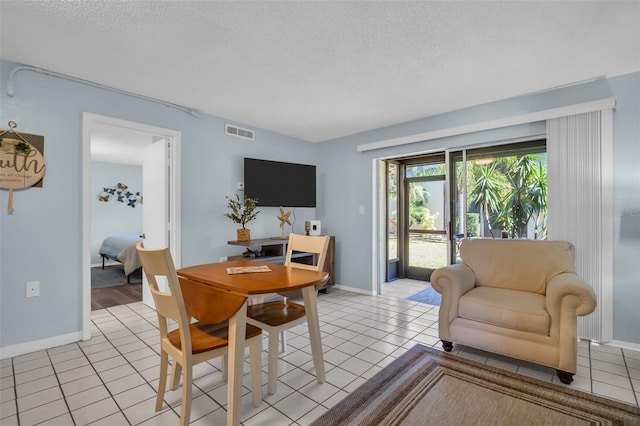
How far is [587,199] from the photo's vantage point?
2.73 m

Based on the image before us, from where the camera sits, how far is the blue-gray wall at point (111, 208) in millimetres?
6598

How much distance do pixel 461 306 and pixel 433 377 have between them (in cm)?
62

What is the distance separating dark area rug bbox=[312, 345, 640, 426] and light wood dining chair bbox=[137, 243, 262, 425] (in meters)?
0.64

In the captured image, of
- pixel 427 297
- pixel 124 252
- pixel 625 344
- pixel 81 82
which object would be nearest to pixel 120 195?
pixel 124 252

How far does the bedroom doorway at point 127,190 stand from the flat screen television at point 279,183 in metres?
0.93

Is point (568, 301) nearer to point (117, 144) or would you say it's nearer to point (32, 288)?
point (32, 288)

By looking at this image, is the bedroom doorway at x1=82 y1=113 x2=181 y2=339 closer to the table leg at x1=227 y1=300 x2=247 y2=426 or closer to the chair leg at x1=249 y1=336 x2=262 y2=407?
the chair leg at x1=249 y1=336 x2=262 y2=407

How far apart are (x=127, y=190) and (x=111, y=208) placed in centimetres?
52

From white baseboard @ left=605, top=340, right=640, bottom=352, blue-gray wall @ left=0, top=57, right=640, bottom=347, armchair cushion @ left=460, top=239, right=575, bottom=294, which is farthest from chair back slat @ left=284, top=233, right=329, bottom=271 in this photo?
white baseboard @ left=605, top=340, right=640, bottom=352

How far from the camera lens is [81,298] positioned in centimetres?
277

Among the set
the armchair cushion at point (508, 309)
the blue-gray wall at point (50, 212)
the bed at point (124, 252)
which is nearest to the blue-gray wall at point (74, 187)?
the blue-gray wall at point (50, 212)

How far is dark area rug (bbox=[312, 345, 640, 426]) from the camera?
167 centimetres

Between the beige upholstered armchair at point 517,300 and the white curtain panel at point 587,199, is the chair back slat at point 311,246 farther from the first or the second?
the white curtain panel at point 587,199

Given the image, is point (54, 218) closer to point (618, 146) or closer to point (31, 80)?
point (31, 80)
